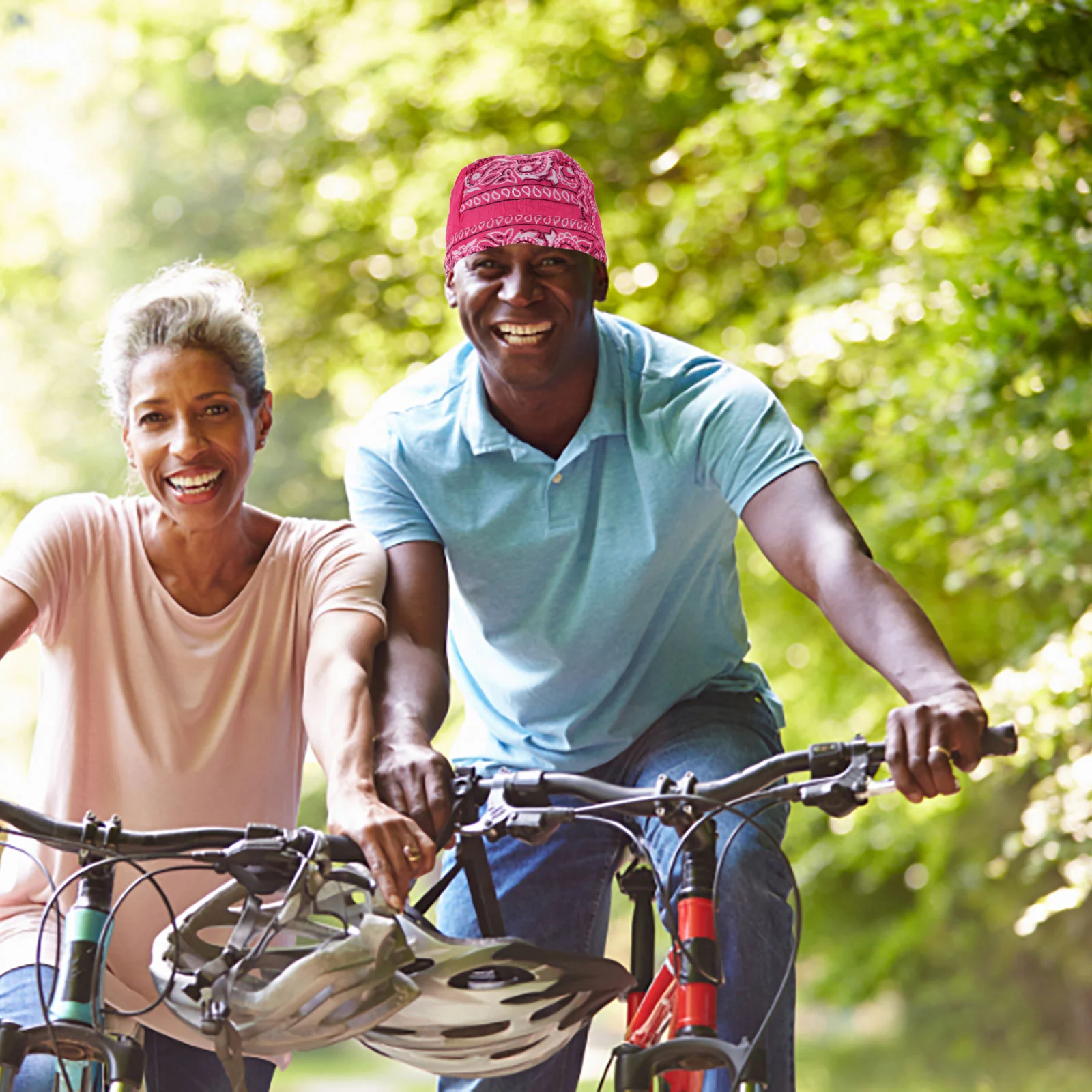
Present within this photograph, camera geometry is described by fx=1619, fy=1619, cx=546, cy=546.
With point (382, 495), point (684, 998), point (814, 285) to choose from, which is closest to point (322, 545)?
point (382, 495)

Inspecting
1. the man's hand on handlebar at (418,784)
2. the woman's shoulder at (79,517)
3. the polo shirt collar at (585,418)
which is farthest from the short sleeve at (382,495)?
the man's hand on handlebar at (418,784)

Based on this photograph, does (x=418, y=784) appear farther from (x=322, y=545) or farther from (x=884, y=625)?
(x=884, y=625)

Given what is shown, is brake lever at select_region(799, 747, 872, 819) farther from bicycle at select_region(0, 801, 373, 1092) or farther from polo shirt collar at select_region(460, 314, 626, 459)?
polo shirt collar at select_region(460, 314, 626, 459)

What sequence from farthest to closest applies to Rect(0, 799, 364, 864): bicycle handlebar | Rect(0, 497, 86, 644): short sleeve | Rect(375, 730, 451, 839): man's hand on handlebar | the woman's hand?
Rect(0, 497, 86, 644): short sleeve, Rect(375, 730, 451, 839): man's hand on handlebar, the woman's hand, Rect(0, 799, 364, 864): bicycle handlebar

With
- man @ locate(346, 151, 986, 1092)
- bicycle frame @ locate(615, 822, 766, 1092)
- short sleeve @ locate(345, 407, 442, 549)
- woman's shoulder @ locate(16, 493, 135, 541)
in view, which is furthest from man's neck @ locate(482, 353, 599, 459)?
bicycle frame @ locate(615, 822, 766, 1092)

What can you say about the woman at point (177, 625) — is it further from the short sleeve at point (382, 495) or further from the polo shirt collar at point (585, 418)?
the polo shirt collar at point (585, 418)

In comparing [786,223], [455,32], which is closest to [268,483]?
[455,32]

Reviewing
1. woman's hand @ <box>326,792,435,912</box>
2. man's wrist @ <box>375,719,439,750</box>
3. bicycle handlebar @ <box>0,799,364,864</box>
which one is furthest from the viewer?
man's wrist @ <box>375,719,439,750</box>

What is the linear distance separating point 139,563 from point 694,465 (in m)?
1.05

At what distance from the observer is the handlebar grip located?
7.19ft

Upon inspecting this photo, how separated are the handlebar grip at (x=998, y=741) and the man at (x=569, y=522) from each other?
68 centimetres

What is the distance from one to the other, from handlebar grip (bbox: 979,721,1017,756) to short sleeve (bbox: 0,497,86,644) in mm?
1625

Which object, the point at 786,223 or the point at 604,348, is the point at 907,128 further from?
the point at 604,348

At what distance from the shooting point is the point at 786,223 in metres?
6.46
